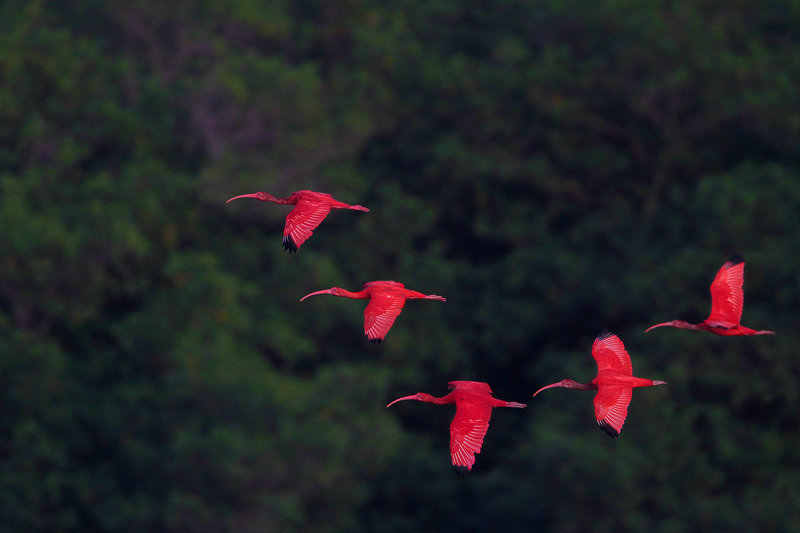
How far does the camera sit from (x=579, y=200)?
26.8m

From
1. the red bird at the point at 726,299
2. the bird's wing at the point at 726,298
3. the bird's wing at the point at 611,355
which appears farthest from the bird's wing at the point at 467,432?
the bird's wing at the point at 726,298

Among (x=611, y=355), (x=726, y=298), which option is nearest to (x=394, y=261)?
(x=611, y=355)

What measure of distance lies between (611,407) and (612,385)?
0.26m

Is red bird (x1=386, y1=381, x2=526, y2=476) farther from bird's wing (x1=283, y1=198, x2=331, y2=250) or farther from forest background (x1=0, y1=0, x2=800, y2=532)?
forest background (x1=0, y1=0, x2=800, y2=532)

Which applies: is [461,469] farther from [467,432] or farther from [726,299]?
[726,299]

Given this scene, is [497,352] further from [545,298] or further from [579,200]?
[579,200]

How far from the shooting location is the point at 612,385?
12297 mm

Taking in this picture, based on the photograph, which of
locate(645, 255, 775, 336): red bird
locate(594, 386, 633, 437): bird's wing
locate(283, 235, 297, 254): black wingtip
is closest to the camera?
locate(594, 386, 633, 437): bird's wing

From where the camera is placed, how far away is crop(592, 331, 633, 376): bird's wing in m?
12.9

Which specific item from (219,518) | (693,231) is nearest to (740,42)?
(693,231)

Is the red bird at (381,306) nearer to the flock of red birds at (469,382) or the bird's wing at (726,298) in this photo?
the flock of red birds at (469,382)

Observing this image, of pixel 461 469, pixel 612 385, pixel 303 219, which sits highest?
pixel 303 219

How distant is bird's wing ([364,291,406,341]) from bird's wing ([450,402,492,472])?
96cm

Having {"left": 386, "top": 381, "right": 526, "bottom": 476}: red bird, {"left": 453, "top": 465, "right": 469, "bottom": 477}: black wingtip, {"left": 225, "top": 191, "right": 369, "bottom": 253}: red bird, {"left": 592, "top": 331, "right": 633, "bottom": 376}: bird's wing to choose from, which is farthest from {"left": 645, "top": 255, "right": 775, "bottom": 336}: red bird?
{"left": 225, "top": 191, "right": 369, "bottom": 253}: red bird
